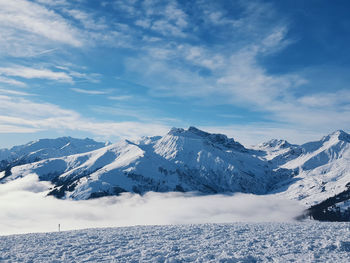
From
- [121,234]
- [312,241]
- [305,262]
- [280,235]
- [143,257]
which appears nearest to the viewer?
[305,262]

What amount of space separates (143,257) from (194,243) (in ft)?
18.7

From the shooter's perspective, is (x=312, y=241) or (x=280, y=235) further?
(x=280, y=235)

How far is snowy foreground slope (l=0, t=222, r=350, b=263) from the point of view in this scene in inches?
957

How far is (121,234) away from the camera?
33344 mm

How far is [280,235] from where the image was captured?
30047 mm

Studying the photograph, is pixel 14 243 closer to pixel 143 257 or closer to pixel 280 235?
pixel 143 257

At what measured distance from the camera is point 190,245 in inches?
1093

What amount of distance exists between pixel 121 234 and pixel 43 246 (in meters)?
7.89

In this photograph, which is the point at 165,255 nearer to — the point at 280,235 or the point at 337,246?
the point at 280,235

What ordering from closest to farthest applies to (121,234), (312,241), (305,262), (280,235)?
1. (305,262)
2. (312,241)
3. (280,235)
4. (121,234)

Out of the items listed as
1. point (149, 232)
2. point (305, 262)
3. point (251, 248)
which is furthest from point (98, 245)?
point (305, 262)

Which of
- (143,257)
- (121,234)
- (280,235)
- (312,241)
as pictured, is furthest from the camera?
(121,234)

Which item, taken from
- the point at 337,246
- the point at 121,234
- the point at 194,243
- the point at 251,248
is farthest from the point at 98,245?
the point at 337,246

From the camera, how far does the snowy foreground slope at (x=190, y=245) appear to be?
79.8 ft
